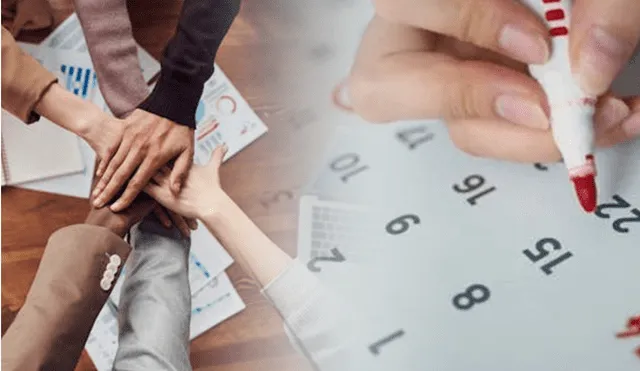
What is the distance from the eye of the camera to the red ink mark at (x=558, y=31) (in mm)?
308

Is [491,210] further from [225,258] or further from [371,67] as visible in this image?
[225,258]

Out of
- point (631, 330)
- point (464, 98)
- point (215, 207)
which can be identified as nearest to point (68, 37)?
point (215, 207)

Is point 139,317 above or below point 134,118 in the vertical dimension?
below

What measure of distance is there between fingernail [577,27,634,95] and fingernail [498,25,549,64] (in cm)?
2

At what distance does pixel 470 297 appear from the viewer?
347mm

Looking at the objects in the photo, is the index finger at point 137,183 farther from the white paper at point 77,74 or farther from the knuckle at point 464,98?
the knuckle at point 464,98

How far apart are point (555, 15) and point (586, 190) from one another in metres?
0.08

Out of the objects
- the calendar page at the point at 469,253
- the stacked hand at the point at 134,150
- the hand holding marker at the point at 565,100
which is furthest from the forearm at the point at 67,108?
the hand holding marker at the point at 565,100

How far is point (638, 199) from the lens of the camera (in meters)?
0.35

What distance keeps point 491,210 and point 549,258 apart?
0.12ft

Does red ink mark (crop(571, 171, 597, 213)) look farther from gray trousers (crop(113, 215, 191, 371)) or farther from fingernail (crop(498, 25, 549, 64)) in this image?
gray trousers (crop(113, 215, 191, 371))

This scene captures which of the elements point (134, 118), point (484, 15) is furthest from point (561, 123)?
point (134, 118)

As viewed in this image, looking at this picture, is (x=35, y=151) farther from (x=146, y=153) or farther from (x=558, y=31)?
(x=558, y=31)

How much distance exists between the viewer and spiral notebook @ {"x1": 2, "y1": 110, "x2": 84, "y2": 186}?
1.44 feet
